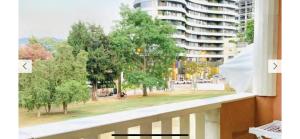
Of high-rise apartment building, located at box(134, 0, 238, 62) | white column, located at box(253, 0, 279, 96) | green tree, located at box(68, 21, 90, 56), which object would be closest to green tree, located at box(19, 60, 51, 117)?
green tree, located at box(68, 21, 90, 56)

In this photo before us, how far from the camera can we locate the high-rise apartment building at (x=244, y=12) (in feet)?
9.19

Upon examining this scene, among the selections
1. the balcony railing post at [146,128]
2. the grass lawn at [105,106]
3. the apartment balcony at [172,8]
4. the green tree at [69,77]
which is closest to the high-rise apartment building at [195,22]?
the apartment balcony at [172,8]

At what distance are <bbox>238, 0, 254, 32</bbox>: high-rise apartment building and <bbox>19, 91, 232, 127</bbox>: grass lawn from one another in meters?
0.88

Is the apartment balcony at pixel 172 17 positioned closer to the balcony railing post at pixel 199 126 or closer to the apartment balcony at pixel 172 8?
the apartment balcony at pixel 172 8

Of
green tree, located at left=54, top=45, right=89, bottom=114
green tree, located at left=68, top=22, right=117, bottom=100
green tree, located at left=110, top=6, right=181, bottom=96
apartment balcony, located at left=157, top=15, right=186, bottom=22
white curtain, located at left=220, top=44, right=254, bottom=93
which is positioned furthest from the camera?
white curtain, located at left=220, top=44, right=254, bottom=93

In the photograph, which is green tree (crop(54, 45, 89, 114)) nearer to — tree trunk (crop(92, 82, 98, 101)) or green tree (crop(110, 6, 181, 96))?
tree trunk (crop(92, 82, 98, 101))

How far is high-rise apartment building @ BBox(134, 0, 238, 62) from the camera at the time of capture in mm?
2059

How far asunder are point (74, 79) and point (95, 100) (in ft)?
0.54

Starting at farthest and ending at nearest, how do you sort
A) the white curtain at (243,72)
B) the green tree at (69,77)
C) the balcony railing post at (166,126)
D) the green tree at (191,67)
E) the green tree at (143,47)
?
the white curtain at (243,72)
the green tree at (191,67)
the green tree at (143,47)
the balcony railing post at (166,126)
the green tree at (69,77)

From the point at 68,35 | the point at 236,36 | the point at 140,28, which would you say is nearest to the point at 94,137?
the point at 68,35

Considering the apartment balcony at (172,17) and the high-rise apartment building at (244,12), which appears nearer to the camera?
the apartment balcony at (172,17)

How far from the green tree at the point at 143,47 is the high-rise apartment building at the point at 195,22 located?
7 cm

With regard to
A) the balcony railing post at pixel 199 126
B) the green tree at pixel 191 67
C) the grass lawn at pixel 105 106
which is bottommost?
the balcony railing post at pixel 199 126
